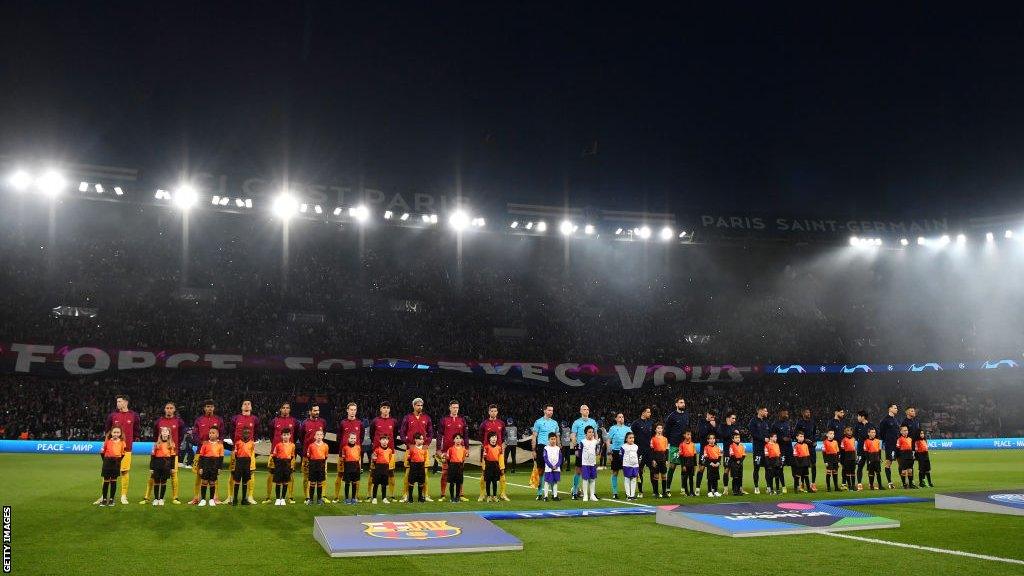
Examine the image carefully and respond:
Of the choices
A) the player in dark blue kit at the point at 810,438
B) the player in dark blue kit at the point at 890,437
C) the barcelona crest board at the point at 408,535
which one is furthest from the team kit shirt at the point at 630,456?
the player in dark blue kit at the point at 890,437

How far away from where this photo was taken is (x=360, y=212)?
111 ft

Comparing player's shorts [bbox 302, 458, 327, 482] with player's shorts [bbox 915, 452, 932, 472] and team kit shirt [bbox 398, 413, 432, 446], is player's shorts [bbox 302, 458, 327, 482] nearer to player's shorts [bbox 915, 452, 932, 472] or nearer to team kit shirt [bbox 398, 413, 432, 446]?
team kit shirt [bbox 398, 413, 432, 446]

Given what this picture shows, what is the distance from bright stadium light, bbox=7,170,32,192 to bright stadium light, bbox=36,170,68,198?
0.36m

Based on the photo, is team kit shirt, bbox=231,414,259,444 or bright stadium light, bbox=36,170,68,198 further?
bright stadium light, bbox=36,170,68,198

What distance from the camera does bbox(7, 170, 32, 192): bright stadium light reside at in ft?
91.7

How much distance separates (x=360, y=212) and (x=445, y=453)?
2005 cm

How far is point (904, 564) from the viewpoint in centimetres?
868

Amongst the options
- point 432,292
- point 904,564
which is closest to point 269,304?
point 432,292

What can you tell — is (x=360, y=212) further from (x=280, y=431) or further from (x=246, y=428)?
(x=246, y=428)

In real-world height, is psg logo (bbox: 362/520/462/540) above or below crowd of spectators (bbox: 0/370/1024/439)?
below

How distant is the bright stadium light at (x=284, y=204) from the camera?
100ft

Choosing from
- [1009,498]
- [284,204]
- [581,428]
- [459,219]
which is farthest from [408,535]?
[459,219]

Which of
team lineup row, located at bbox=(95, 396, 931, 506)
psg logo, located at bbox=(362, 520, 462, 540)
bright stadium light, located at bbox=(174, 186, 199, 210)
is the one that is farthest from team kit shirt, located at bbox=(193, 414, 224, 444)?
bright stadium light, located at bbox=(174, 186, 199, 210)

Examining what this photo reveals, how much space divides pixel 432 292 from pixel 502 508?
102ft
